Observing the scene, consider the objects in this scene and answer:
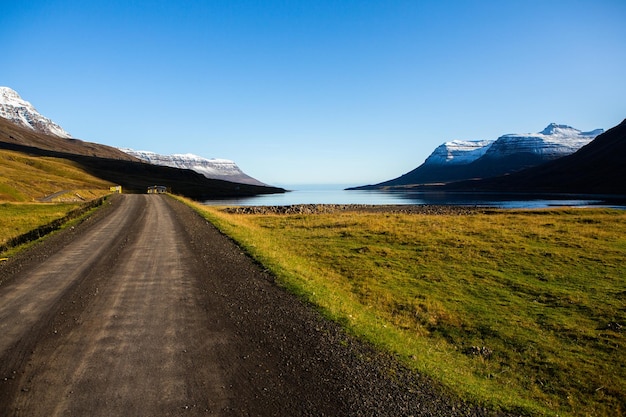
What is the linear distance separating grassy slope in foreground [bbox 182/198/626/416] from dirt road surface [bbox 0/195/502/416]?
1.55m

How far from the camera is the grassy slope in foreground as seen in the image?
443 inches

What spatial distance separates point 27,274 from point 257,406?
45.3 ft

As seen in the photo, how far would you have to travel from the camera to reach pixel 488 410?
24.2 ft

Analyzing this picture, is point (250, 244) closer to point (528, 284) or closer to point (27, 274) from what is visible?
point (27, 274)

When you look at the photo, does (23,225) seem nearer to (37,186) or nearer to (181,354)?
(181,354)

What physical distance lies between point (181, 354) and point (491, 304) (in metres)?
16.0

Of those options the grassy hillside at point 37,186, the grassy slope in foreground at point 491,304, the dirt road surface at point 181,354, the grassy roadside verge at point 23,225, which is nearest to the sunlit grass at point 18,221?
the grassy roadside verge at point 23,225

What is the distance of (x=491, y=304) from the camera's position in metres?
18.7

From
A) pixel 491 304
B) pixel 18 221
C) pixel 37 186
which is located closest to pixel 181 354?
pixel 491 304

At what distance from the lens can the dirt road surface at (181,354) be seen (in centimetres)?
657

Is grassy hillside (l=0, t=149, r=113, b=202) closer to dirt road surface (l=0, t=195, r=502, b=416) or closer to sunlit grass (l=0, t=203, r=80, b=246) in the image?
sunlit grass (l=0, t=203, r=80, b=246)

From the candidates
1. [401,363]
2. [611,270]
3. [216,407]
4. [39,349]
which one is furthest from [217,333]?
[611,270]

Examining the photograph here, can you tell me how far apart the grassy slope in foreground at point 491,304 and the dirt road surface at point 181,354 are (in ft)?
5.09

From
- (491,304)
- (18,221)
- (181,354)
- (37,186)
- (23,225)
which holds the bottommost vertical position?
(491,304)
